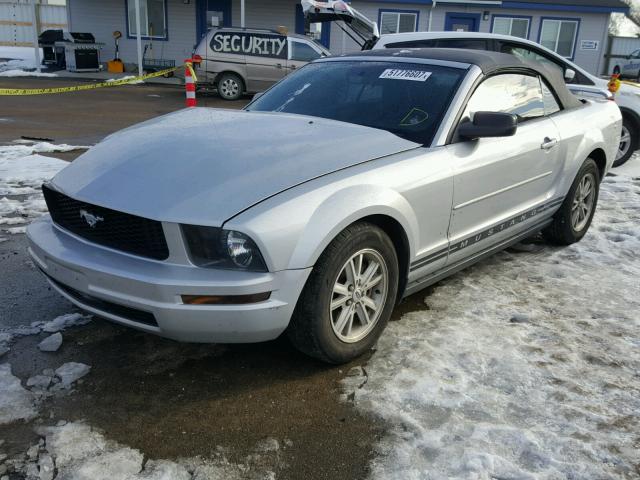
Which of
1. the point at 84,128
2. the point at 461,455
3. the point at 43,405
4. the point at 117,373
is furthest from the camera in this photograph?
the point at 84,128

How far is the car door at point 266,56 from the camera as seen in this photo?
16109 millimetres

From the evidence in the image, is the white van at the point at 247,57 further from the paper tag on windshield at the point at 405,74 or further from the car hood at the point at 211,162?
the car hood at the point at 211,162

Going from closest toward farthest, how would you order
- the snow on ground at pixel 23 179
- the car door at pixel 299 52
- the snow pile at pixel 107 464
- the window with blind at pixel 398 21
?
the snow pile at pixel 107 464 < the snow on ground at pixel 23 179 < the car door at pixel 299 52 < the window with blind at pixel 398 21

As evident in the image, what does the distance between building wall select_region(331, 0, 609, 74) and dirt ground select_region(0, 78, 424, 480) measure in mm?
20327

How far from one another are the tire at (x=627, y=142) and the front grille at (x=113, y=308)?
803 cm

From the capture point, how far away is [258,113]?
13.0 ft

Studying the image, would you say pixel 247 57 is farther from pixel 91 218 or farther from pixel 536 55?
pixel 91 218

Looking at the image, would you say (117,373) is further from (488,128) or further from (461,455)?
(488,128)

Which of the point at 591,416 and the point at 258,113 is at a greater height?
the point at 258,113

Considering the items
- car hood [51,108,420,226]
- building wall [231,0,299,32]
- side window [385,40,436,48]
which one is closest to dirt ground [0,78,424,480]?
car hood [51,108,420,226]

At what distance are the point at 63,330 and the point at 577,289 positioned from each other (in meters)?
3.36

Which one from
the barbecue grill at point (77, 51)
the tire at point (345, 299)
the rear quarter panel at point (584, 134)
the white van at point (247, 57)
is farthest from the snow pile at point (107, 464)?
the barbecue grill at point (77, 51)

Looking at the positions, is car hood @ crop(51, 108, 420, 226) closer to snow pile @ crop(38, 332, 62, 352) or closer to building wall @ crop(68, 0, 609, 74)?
snow pile @ crop(38, 332, 62, 352)

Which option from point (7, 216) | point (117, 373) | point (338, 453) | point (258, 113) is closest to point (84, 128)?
point (7, 216)
